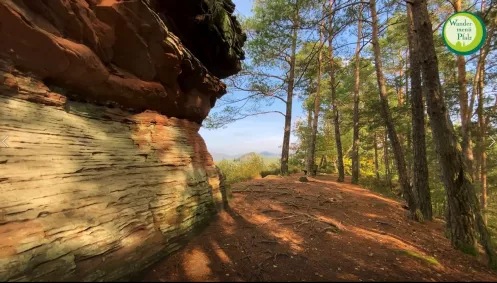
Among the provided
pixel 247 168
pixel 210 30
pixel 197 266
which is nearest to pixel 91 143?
pixel 197 266

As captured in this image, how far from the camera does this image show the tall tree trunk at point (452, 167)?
5.60m

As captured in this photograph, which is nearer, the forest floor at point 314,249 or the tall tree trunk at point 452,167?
the forest floor at point 314,249

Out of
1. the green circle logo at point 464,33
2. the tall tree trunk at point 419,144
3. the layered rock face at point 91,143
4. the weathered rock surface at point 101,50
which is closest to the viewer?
the layered rock face at point 91,143

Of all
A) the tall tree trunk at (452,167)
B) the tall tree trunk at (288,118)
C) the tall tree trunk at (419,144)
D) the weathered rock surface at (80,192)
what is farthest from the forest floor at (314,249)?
the tall tree trunk at (288,118)

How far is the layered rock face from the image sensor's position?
335 centimetres

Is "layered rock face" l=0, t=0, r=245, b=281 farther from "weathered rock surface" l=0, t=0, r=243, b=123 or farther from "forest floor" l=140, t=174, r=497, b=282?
"forest floor" l=140, t=174, r=497, b=282

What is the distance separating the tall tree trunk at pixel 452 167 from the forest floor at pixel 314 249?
438mm

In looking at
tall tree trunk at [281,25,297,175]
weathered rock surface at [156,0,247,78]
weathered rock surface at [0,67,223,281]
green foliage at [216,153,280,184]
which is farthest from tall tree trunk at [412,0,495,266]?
green foliage at [216,153,280,184]

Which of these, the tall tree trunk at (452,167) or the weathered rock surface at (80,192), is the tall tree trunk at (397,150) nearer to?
the tall tree trunk at (452,167)

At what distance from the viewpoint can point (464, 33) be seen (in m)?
3.91

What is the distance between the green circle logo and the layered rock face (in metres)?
4.72

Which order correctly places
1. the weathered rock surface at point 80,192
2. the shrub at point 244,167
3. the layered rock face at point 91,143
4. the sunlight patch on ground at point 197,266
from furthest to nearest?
the shrub at point 244,167, the sunlight patch on ground at point 197,266, the layered rock face at point 91,143, the weathered rock surface at point 80,192

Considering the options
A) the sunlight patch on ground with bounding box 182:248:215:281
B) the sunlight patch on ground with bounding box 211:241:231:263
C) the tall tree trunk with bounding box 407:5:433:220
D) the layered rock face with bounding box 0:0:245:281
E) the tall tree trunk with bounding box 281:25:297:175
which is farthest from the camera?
the tall tree trunk with bounding box 281:25:297:175

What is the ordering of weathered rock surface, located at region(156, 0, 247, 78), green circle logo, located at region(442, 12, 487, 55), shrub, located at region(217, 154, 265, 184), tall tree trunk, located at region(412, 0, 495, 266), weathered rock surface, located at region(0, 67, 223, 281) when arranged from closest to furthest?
weathered rock surface, located at region(0, 67, 223, 281) → green circle logo, located at region(442, 12, 487, 55) → tall tree trunk, located at region(412, 0, 495, 266) → weathered rock surface, located at region(156, 0, 247, 78) → shrub, located at region(217, 154, 265, 184)
